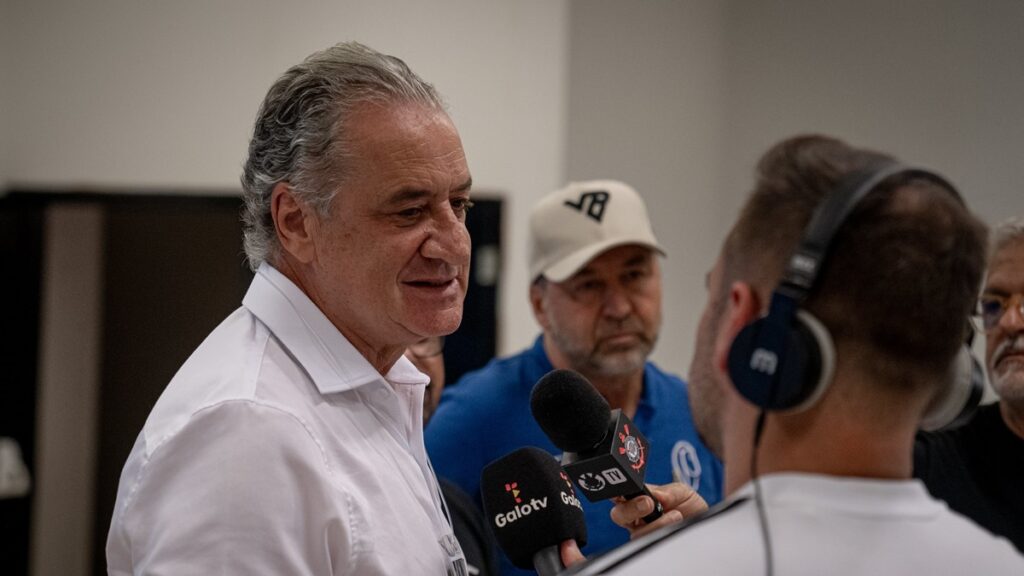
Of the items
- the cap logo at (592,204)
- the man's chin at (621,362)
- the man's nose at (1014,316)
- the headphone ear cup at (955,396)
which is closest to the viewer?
the headphone ear cup at (955,396)

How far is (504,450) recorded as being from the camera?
2561mm

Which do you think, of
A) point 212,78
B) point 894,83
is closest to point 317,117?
point 212,78

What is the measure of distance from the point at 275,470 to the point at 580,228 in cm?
161

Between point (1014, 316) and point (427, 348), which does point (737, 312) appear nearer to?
point (1014, 316)

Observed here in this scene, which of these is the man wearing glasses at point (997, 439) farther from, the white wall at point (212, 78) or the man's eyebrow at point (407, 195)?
the white wall at point (212, 78)

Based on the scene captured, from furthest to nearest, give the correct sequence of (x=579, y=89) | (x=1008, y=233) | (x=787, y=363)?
1. (x=579, y=89)
2. (x=1008, y=233)
3. (x=787, y=363)

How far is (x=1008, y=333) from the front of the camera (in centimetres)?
218

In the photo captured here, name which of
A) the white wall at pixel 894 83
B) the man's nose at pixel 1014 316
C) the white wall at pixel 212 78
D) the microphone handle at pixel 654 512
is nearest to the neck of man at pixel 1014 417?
the man's nose at pixel 1014 316

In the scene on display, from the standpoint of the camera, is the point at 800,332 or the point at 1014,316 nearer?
the point at 800,332

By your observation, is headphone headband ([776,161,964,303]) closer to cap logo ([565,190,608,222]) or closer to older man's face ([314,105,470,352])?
older man's face ([314,105,470,352])

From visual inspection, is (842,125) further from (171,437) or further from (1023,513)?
(171,437)

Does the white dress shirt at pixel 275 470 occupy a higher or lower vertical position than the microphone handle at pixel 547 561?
higher

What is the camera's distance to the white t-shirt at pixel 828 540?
968 millimetres

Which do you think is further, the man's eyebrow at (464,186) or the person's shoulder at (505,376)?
the person's shoulder at (505,376)
